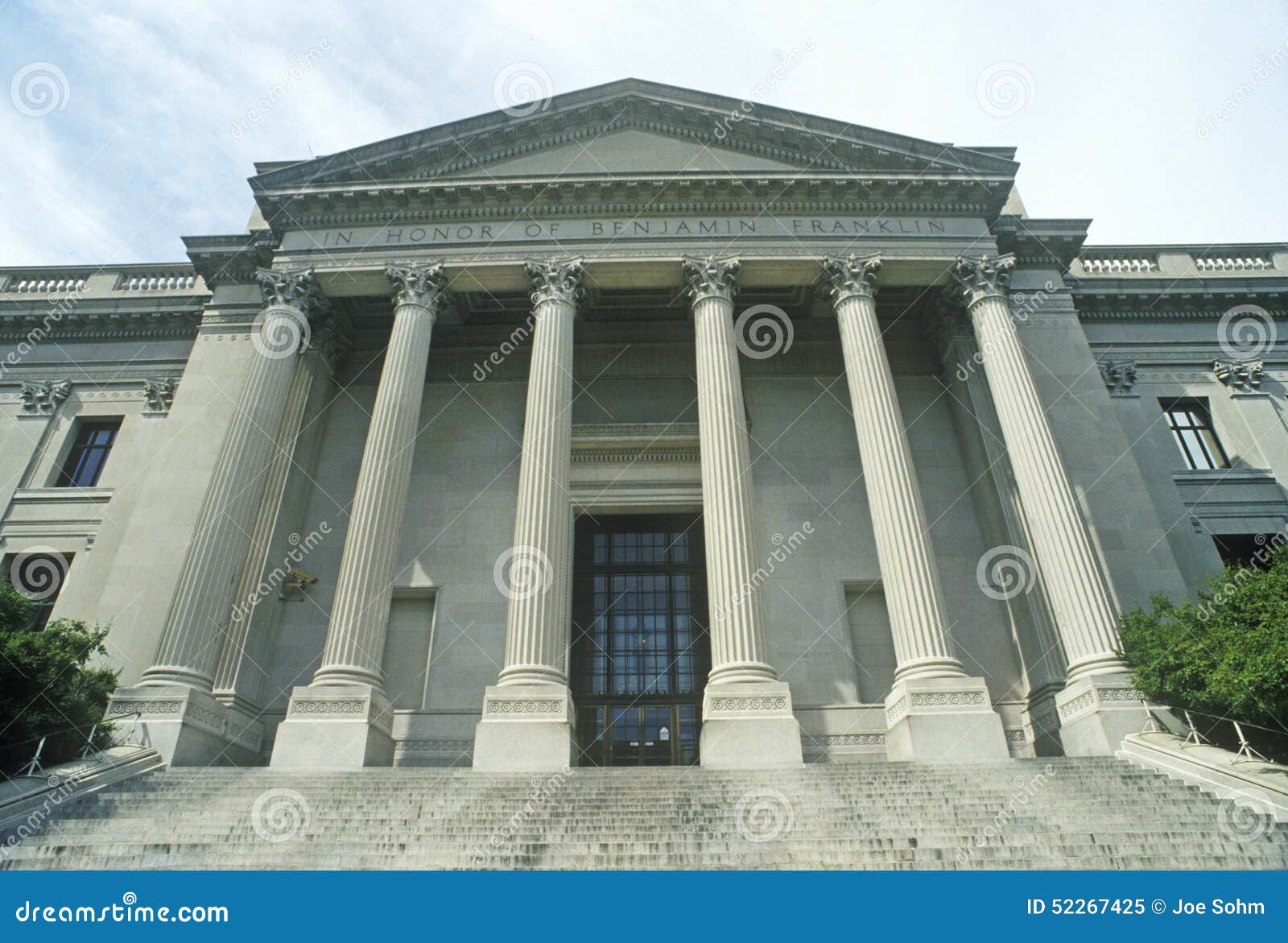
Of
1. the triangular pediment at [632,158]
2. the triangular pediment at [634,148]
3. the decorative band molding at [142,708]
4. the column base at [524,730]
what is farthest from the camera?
the triangular pediment at [632,158]

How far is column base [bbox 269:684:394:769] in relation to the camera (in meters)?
17.1

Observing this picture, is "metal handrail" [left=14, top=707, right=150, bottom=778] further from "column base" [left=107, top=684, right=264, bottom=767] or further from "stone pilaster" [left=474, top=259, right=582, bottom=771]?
"stone pilaster" [left=474, top=259, right=582, bottom=771]

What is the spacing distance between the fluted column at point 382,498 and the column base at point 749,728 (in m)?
7.80

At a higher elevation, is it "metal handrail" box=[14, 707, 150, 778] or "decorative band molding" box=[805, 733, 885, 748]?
"decorative band molding" box=[805, 733, 885, 748]

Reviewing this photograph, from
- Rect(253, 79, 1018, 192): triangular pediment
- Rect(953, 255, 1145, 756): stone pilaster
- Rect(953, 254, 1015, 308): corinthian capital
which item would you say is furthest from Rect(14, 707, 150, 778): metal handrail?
Rect(953, 254, 1015, 308): corinthian capital

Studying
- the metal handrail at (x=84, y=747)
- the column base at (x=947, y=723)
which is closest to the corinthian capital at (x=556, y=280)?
the column base at (x=947, y=723)

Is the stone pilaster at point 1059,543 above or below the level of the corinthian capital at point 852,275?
below

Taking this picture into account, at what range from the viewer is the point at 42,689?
1476cm

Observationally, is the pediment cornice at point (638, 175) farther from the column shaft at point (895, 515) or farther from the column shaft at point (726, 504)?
the column shaft at point (895, 515)

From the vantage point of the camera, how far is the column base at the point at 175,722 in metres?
17.2

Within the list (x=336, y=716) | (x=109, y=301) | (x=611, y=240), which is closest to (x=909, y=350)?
(x=611, y=240)

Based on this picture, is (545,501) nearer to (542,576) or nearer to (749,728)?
(542,576)

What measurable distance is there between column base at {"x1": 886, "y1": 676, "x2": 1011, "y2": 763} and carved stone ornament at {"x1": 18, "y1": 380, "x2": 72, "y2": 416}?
29.2 metres

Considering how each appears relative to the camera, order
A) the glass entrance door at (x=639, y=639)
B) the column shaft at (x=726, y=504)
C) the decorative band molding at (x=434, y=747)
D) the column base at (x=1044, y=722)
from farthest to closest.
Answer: the glass entrance door at (x=639, y=639) < the decorative band molding at (x=434, y=747) < the column base at (x=1044, y=722) < the column shaft at (x=726, y=504)
